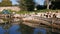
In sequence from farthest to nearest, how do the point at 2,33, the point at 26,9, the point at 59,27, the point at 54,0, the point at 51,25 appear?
the point at 26,9 → the point at 54,0 → the point at 51,25 → the point at 59,27 → the point at 2,33

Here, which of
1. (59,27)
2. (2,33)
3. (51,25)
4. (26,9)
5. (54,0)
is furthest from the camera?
(26,9)

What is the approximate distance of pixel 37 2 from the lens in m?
59.5

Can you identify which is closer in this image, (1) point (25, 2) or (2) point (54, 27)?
(2) point (54, 27)

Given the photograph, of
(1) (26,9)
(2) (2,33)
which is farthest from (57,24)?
(1) (26,9)

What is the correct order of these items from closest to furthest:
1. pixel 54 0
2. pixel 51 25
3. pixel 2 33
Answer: pixel 2 33, pixel 51 25, pixel 54 0

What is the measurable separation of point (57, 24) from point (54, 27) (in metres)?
0.85

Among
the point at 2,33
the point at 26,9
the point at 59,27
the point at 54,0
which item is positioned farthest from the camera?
the point at 26,9

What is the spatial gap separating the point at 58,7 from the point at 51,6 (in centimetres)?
333

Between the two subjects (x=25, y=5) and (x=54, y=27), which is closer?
(x=54, y=27)

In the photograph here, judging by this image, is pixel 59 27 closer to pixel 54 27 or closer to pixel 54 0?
pixel 54 27

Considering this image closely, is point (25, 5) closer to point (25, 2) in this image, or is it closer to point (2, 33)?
point (25, 2)

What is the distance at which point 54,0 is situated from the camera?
52125 mm

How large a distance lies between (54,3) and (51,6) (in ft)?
6.65

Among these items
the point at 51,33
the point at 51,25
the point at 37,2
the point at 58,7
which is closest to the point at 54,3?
the point at 58,7
